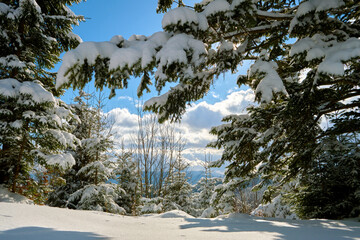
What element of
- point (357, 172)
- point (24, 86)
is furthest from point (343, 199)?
point (24, 86)

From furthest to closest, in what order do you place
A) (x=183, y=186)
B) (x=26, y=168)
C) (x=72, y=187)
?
(x=183, y=186) < (x=72, y=187) < (x=26, y=168)

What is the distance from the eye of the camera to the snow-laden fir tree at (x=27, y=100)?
558 centimetres

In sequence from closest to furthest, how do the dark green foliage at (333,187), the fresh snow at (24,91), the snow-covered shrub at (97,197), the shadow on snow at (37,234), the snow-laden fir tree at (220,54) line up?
the shadow on snow at (37,234) → the snow-laden fir tree at (220,54) → the fresh snow at (24,91) → the dark green foliage at (333,187) → the snow-covered shrub at (97,197)

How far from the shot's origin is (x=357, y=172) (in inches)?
247

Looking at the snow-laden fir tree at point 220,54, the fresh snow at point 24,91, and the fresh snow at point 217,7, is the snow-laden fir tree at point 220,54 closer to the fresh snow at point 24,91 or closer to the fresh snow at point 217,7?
the fresh snow at point 217,7

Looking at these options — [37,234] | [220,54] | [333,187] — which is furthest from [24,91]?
[333,187]

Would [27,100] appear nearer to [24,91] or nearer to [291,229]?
[24,91]

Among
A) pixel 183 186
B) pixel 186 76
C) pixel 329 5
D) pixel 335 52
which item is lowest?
pixel 183 186

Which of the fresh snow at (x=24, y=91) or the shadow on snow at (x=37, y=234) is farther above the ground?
the fresh snow at (x=24, y=91)

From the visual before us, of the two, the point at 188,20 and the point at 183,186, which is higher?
the point at 188,20

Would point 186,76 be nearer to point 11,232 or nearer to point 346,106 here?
point 11,232

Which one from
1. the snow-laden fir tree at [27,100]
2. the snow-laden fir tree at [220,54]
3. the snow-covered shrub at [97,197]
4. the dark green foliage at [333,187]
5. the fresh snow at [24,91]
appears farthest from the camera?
the snow-covered shrub at [97,197]

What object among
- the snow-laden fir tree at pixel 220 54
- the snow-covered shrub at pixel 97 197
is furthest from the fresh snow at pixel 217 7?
the snow-covered shrub at pixel 97 197

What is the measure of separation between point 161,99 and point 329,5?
2.72m
